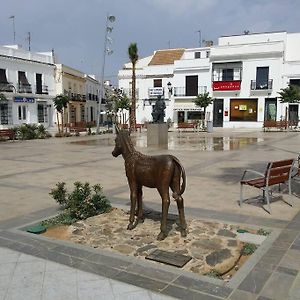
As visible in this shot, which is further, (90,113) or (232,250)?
(90,113)

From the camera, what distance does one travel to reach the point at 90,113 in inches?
2138

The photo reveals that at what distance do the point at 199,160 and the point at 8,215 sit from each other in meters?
7.64

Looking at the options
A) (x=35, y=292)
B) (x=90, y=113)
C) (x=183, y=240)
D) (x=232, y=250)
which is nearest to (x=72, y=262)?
(x=35, y=292)

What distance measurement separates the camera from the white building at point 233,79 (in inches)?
1464

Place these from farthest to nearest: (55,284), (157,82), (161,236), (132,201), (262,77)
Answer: (157,82) → (262,77) → (132,201) → (161,236) → (55,284)

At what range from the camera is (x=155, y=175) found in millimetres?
4875

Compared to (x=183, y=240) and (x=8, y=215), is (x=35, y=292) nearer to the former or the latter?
(x=183, y=240)

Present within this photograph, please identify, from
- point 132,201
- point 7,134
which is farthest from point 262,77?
point 132,201

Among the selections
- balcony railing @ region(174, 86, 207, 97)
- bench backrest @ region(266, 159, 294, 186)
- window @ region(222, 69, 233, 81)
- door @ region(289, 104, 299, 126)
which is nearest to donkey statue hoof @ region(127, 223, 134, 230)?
bench backrest @ region(266, 159, 294, 186)

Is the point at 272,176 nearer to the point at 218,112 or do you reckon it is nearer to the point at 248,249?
the point at 248,249

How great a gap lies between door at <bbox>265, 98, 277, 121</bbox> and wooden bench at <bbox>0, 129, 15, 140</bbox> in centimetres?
2443

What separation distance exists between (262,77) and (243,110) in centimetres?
373

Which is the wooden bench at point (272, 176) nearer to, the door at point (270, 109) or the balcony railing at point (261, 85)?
the door at point (270, 109)

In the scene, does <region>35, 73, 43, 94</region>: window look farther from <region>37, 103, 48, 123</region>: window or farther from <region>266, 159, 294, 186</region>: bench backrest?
<region>266, 159, 294, 186</region>: bench backrest
